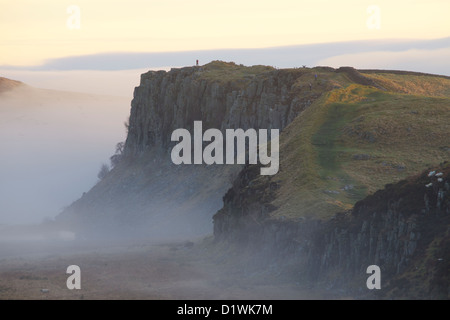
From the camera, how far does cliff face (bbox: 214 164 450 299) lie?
4447 centimetres

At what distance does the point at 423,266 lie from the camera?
146ft

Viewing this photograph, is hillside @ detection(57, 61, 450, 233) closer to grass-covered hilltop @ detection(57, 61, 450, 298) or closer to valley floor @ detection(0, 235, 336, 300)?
grass-covered hilltop @ detection(57, 61, 450, 298)

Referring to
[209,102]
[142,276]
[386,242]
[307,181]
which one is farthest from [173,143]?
[386,242]

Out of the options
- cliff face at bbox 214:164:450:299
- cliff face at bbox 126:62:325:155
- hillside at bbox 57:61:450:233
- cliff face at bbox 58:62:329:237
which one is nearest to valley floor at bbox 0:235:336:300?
cliff face at bbox 214:164:450:299

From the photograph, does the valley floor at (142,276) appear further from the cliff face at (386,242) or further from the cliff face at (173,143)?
the cliff face at (173,143)

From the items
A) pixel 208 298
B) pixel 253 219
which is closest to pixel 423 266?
pixel 208 298

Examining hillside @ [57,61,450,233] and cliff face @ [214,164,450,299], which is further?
hillside @ [57,61,450,233]

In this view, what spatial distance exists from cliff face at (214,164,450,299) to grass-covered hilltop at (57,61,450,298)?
0.27ft

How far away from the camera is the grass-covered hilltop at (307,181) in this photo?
48.5m

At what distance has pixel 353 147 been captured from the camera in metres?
71.5

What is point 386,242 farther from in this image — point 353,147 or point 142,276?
point 353,147

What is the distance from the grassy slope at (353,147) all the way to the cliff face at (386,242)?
8.72 feet

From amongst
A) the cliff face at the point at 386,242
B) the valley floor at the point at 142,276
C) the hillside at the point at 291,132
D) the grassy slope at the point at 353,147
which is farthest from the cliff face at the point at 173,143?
the cliff face at the point at 386,242
